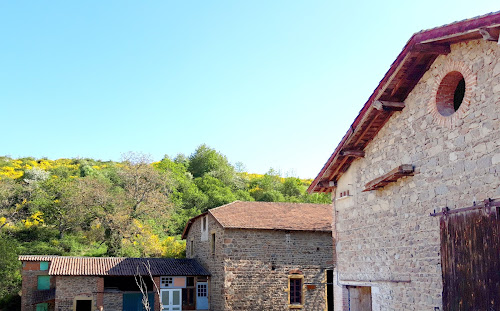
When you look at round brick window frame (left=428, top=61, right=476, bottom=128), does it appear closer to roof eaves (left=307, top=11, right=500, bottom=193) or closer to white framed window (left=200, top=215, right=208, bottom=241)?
roof eaves (left=307, top=11, right=500, bottom=193)

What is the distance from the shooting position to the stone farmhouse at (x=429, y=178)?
744cm

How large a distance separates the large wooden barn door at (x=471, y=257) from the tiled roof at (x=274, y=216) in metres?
15.6

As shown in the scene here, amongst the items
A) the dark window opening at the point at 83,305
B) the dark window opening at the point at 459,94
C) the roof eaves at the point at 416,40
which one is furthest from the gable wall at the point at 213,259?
the dark window opening at the point at 459,94

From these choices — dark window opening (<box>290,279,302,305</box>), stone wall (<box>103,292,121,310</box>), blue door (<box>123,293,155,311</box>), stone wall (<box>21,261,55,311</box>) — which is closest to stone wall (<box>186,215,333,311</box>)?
dark window opening (<box>290,279,302,305</box>)

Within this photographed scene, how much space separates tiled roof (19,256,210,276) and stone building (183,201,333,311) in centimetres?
152

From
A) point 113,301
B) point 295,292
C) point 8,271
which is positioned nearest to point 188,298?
point 113,301

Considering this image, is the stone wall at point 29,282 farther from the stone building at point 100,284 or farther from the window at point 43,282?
the window at point 43,282

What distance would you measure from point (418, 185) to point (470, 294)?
2304 millimetres

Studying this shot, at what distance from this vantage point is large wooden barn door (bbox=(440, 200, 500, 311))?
23.4 feet

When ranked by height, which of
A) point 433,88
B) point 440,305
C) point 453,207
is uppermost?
point 433,88

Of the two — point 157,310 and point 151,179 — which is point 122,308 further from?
point 151,179

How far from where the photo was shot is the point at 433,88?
891cm

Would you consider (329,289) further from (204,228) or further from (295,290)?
(204,228)

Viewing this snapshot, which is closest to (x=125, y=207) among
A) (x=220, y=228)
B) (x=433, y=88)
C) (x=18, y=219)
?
(x=18, y=219)
